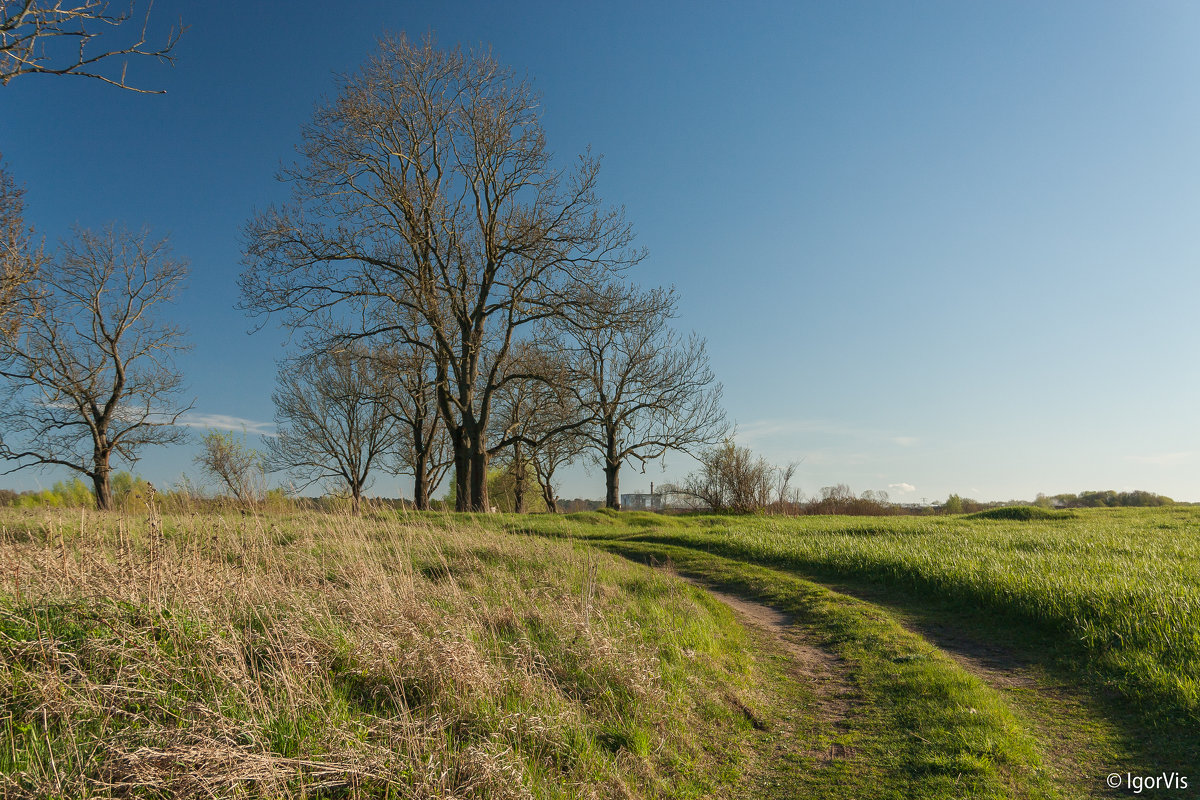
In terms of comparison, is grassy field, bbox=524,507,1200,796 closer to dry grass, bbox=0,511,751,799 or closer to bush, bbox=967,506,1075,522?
dry grass, bbox=0,511,751,799

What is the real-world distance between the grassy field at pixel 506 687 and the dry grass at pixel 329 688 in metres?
0.02

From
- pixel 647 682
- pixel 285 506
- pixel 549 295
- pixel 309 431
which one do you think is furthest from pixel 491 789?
pixel 309 431

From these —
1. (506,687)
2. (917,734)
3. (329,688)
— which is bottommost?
(917,734)

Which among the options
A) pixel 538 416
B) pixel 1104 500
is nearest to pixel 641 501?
pixel 538 416

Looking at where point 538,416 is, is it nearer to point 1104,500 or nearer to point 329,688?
point 329,688

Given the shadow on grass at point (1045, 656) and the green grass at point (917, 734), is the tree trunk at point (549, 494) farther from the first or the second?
the green grass at point (917, 734)

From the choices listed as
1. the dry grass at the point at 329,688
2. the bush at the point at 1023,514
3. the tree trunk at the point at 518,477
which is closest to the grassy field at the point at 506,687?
the dry grass at the point at 329,688

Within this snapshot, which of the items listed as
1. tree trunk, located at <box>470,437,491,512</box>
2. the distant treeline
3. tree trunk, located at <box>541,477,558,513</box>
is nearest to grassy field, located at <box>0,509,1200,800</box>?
tree trunk, located at <box>470,437,491,512</box>

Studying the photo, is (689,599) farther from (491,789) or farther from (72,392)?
(72,392)

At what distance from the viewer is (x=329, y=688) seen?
383cm

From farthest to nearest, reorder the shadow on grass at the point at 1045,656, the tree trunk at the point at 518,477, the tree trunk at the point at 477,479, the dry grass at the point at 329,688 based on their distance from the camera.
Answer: the tree trunk at the point at 518,477, the tree trunk at the point at 477,479, the shadow on grass at the point at 1045,656, the dry grass at the point at 329,688

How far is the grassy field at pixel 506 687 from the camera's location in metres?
3.33

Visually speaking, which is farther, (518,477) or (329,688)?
(518,477)

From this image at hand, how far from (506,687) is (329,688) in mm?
1297
